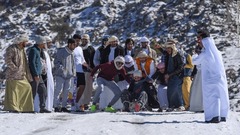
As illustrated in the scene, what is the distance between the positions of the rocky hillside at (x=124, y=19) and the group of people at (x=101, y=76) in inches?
515

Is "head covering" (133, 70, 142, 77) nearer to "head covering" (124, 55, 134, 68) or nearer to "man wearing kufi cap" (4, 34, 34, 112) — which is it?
"head covering" (124, 55, 134, 68)

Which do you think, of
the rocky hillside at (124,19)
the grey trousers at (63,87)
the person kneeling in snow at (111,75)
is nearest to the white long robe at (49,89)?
the grey trousers at (63,87)

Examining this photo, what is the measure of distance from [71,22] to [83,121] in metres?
24.6

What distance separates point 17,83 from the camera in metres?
12.5

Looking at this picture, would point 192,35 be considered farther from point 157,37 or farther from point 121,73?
point 121,73

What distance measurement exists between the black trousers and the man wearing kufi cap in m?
0.14

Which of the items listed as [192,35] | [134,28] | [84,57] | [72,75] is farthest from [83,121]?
[134,28]

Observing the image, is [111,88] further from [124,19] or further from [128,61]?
[124,19]

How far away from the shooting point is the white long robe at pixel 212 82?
34.2 ft


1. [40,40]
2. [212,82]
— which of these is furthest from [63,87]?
[212,82]

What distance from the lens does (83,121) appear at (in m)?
10.5

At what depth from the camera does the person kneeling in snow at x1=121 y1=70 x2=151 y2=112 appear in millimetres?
13008

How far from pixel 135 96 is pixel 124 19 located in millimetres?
21128

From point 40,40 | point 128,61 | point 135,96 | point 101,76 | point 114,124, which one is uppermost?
point 40,40
